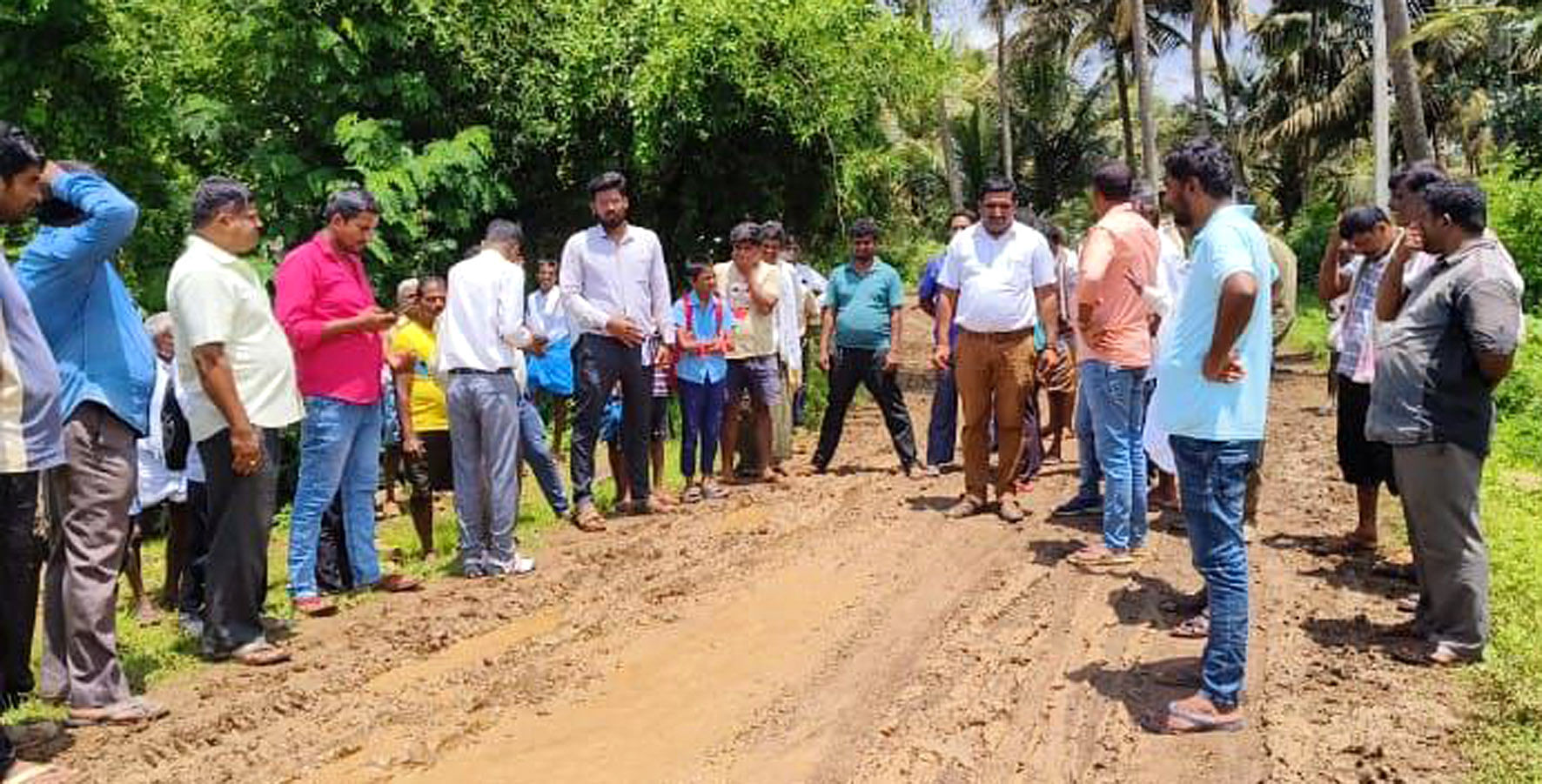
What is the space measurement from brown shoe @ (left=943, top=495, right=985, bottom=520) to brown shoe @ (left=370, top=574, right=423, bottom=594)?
2.99 m

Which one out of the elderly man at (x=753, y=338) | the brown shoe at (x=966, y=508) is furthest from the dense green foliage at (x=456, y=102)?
the brown shoe at (x=966, y=508)

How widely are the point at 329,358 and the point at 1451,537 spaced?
4.83 metres

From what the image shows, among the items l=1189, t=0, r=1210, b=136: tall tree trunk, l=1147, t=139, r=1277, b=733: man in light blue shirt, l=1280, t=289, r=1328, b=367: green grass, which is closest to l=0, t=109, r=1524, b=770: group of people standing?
l=1147, t=139, r=1277, b=733: man in light blue shirt

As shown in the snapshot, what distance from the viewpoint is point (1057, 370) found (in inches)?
320

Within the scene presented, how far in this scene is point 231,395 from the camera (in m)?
4.71

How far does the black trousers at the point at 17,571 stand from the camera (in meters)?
4.00

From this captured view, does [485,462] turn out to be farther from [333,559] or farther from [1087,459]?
[1087,459]

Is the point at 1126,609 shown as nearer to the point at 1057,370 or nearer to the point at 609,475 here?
the point at 1057,370

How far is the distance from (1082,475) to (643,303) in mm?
2802

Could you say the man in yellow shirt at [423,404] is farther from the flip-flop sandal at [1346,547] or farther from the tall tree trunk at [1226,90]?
the tall tree trunk at [1226,90]

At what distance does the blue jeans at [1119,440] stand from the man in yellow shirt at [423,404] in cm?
364

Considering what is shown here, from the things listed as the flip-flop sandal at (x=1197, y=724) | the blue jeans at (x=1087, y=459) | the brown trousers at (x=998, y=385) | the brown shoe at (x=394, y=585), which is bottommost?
the flip-flop sandal at (x=1197, y=724)

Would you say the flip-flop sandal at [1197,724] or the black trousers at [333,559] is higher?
the black trousers at [333,559]

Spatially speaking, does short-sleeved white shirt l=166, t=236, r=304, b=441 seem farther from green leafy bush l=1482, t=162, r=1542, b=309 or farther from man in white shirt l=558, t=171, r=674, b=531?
green leafy bush l=1482, t=162, r=1542, b=309
